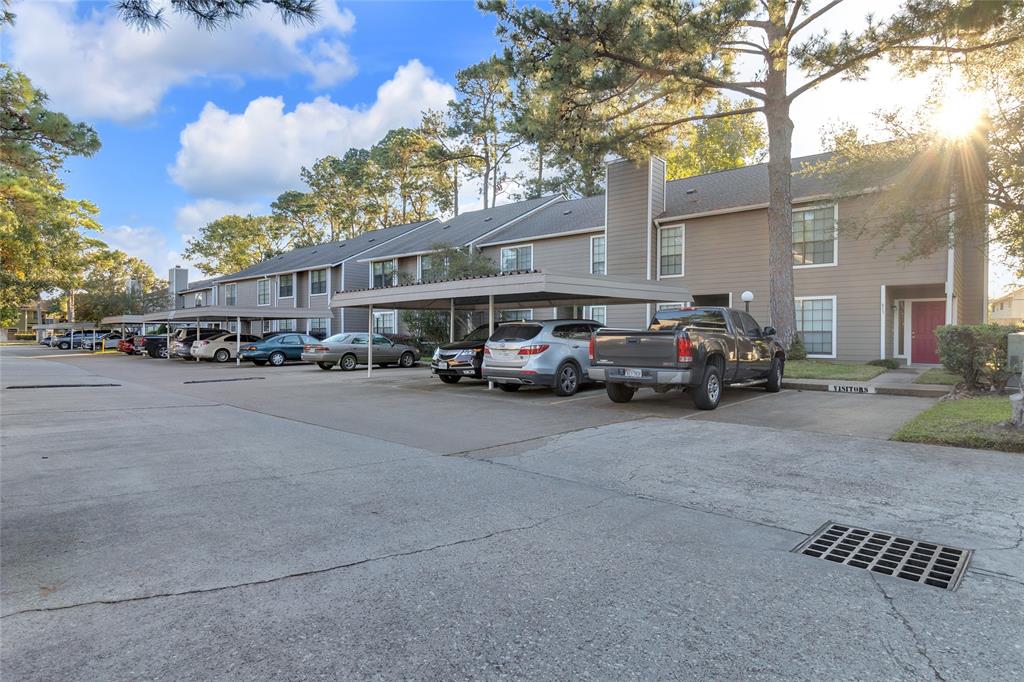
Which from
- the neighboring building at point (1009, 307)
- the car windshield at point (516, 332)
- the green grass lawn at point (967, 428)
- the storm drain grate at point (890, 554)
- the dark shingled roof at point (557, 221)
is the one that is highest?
the dark shingled roof at point (557, 221)

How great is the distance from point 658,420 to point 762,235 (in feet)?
44.6

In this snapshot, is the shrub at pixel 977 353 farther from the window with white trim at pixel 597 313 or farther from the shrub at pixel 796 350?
the window with white trim at pixel 597 313

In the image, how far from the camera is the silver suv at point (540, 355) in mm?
12367

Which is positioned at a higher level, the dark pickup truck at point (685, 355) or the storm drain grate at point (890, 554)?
the dark pickup truck at point (685, 355)

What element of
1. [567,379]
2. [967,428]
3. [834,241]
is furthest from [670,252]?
[967,428]

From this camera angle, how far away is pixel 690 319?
39.0ft

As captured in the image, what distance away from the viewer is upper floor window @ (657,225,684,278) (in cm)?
2239

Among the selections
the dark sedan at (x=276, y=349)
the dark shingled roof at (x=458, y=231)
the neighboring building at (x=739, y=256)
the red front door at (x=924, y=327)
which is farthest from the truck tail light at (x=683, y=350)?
the dark shingled roof at (x=458, y=231)

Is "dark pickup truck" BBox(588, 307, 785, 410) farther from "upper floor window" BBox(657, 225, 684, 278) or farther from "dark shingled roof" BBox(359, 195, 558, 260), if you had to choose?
"dark shingled roof" BBox(359, 195, 558, 260)

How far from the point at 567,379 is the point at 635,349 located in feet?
8.90

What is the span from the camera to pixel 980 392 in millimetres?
11227

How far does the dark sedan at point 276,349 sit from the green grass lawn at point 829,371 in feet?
62.5

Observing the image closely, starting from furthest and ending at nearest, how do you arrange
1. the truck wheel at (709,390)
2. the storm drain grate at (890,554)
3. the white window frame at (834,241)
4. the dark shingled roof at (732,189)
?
the dark shingled roof at (732,189) < the white window frame at (834,241) < the truck wheel at (709,390) < the storm drain grate at (890,554)

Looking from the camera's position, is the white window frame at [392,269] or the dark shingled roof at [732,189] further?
→ the white window frame at [392,269]
